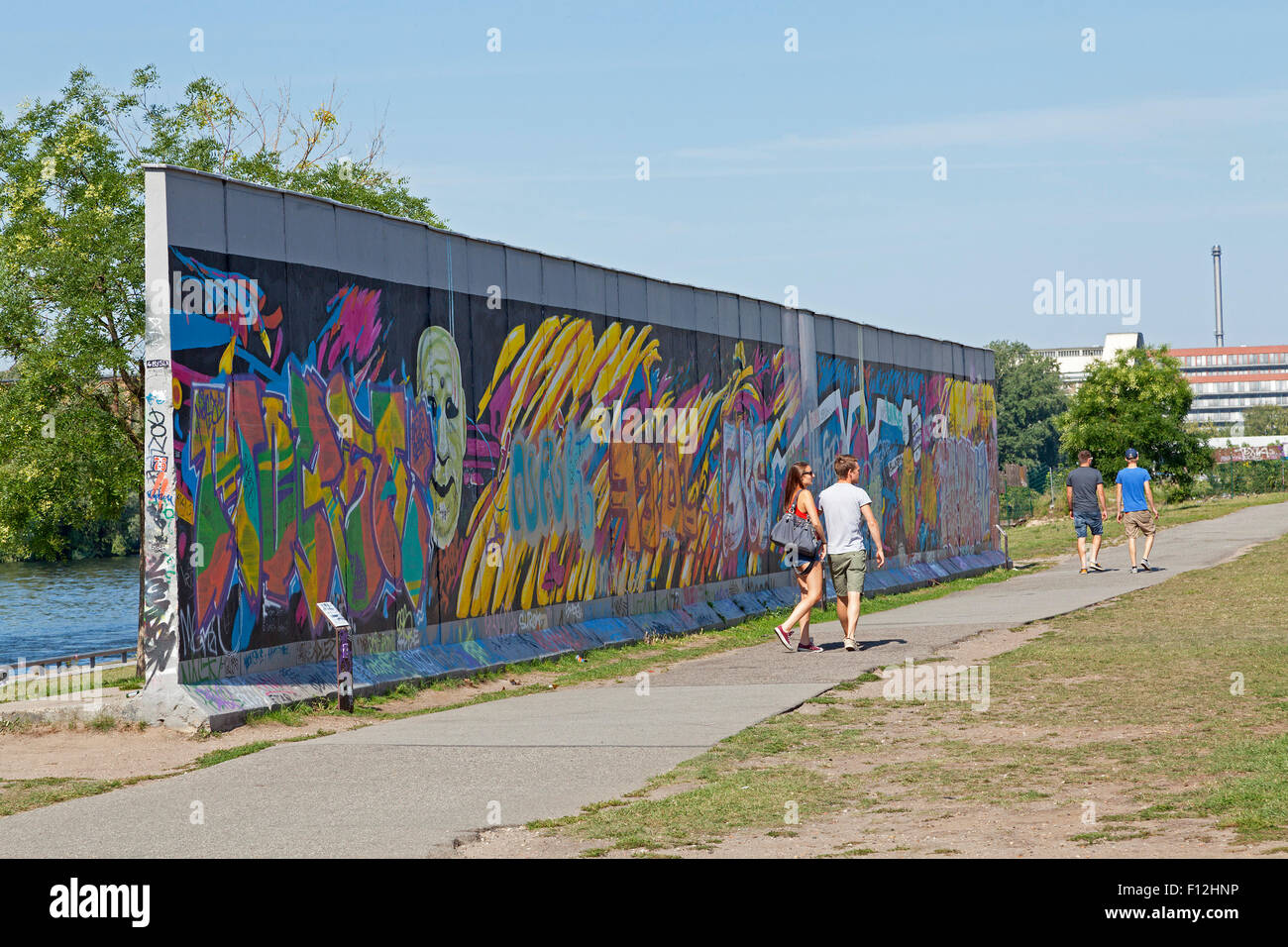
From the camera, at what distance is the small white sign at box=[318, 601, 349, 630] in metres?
11.4

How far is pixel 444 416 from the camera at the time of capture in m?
13.6

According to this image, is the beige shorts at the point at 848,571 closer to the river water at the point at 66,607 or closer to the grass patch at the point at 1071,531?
the grass patch at the point at 1071,531

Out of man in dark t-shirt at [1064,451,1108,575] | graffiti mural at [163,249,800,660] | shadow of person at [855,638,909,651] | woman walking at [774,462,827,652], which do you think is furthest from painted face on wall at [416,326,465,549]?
man in dark t-shirt at [1064,451,1108,575]

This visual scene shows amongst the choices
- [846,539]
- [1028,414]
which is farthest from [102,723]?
[1028,414]

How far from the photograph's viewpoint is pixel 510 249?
1482cm

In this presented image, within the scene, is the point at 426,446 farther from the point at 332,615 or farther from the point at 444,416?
the point at 332,615

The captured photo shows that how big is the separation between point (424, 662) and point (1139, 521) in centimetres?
1386

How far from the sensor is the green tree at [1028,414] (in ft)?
376

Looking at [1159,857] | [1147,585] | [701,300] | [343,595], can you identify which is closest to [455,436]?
[343,595]

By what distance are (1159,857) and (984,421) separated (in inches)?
974

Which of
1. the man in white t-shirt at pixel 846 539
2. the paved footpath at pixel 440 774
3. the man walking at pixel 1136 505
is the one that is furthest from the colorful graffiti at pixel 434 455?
the man walking at pixel 1136 505

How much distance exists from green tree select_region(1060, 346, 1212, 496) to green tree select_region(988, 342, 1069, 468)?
2237 inches

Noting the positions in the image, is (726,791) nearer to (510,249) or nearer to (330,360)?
(330,360)

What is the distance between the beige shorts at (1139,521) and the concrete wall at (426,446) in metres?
5.37
